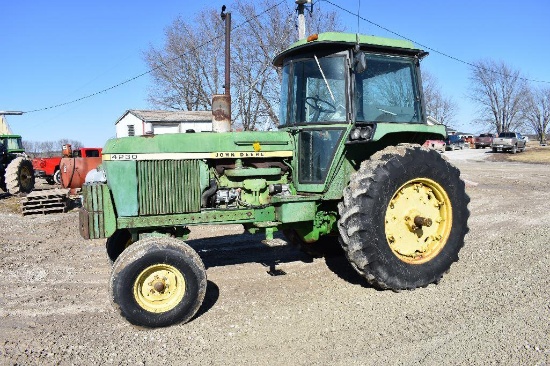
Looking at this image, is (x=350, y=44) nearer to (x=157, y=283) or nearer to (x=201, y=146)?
(x=201, y=146)

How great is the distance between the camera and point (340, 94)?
5.30m

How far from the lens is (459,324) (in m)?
4.21

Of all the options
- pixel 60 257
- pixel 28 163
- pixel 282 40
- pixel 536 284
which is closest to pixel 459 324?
pixel 536 284

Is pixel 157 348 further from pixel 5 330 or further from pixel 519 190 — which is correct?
pixel 519 190

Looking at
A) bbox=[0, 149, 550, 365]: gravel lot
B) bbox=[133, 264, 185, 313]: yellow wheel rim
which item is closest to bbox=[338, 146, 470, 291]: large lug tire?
bbox=[0, 149, 550, 365]: gravel lot

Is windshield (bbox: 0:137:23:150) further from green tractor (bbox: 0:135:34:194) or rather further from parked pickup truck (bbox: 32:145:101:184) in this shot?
green tractor (bbox: 0:135:34:194)

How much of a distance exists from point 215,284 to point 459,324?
2.72m

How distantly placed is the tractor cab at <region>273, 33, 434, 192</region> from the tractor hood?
0.96ft

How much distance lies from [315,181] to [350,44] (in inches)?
59.2

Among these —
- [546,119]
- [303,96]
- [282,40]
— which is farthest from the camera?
[546,119]

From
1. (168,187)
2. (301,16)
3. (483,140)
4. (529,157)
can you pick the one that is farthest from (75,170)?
(483,140)

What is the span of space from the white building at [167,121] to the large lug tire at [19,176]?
584 inches

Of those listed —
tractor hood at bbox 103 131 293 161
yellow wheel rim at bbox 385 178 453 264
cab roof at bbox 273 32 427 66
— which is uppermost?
cab roof at bbox 273 32 427 66

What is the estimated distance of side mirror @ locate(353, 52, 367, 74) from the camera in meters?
4.89
